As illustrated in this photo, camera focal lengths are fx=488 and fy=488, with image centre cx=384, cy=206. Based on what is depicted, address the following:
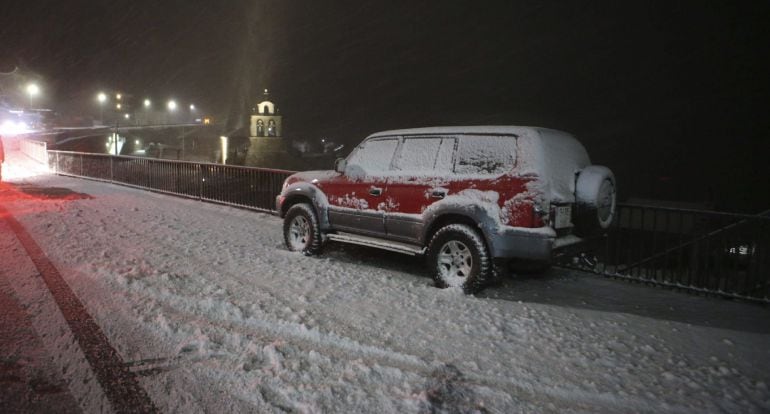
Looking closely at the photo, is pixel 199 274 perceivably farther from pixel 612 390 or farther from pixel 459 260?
pixel 612 390

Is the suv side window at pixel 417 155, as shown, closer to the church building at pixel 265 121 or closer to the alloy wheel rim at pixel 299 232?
the alloy wheel rim at pixel 299 232

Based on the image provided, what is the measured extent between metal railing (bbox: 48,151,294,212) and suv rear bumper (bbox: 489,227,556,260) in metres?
6.82

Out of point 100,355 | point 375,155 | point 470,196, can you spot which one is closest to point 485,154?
point 470,196

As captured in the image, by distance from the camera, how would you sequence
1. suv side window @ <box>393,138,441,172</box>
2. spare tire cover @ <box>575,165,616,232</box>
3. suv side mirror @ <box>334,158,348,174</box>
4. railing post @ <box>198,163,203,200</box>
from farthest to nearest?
railing post @ <box>198,163,203,200</box> → suv side mirror @ <box>334,158,348,174</box> → suv side window @ <box>393,138,441,172</box> → spare tire cover @ <box>575,165,616,232</box>

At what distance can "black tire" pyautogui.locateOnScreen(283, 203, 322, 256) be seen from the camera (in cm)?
769

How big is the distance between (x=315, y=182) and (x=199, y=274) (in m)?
2.24

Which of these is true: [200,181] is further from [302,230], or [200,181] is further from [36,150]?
[36,150]

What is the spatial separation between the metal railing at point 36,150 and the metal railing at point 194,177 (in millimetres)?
5583

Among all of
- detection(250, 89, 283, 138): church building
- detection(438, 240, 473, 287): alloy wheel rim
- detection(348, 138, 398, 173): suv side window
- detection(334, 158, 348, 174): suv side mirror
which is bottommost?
detection(438, 240, 473, 287): alloy wheel rim

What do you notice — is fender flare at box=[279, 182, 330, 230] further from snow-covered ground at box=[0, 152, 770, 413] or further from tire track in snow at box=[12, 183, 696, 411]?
tire track in snow at box=[12, 183, 696, 411]

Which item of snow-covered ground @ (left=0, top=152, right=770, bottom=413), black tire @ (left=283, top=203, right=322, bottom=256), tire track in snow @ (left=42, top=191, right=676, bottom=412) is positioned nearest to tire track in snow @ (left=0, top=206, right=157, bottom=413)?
snow-covered ground @ (left=0, top=152, right=770, bottom=413)

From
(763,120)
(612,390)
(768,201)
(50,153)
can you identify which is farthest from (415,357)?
(763,120)

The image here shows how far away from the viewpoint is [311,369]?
153 inches

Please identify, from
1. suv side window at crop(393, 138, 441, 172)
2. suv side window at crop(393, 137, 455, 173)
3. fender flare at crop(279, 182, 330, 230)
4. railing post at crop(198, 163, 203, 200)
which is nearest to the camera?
suv side window at crop(393, 137, 455, 173)
